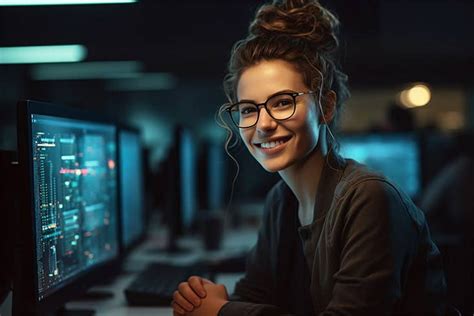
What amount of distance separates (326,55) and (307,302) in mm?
584

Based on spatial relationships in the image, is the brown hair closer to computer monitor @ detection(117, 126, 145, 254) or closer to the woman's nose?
the woman's nose

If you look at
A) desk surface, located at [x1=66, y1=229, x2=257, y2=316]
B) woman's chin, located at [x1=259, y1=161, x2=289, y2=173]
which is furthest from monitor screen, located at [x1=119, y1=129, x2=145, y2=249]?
woman's chin, located at [x1=259, y1=161, x2=289, y2=173]

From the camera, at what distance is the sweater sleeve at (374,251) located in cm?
97

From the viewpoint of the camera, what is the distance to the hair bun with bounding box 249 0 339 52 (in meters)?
1.20

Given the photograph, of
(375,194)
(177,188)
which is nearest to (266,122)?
(375,194)

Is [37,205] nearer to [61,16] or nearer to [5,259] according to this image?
→ [5,259]

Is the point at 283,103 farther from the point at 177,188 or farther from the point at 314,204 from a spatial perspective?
the point at 177,188

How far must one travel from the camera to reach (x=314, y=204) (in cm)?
120

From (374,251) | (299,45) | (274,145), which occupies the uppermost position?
(299,45)

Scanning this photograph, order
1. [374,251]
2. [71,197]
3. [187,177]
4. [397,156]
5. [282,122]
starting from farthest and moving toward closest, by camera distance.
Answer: [397,156] → [187,177] → [71,197] → [282,122] → [374,251]

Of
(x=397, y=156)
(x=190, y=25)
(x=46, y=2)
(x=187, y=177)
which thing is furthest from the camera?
(x=397, y=156)

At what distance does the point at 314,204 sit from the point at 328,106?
0.23 meters

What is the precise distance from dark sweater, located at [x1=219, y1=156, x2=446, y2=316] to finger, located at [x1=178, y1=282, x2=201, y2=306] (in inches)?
2.9

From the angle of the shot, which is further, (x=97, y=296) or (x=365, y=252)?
(x=97, y=296)
